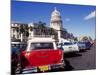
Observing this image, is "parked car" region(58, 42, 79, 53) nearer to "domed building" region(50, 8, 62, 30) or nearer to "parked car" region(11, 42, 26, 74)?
"domed building" region(50, 8, 62, 30)

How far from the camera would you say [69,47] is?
4.03 metres

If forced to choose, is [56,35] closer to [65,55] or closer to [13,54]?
[65,55]

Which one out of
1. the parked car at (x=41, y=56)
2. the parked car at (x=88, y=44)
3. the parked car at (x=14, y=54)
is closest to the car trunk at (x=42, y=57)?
the parked car at (x=41, y=56)

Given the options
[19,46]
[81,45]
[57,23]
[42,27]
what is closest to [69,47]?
[81,45]

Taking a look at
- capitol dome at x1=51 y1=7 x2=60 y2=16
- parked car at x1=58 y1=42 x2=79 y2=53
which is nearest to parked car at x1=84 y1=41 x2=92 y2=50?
parked car at x1=58 y1=42 x2=79 y2=53

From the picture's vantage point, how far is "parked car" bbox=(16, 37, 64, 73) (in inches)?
149

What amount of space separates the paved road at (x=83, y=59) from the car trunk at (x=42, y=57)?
0.59ft

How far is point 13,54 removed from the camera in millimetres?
3674

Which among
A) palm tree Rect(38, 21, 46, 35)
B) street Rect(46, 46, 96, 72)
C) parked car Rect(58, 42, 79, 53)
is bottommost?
street Rect(46, 46, 96, 72)

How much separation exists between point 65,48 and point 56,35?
0.91 ft

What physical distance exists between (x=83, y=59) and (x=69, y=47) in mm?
359

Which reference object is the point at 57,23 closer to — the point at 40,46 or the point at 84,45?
the point at 40,46

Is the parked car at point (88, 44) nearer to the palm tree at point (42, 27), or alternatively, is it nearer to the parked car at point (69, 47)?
the parked car at point (69, 47)

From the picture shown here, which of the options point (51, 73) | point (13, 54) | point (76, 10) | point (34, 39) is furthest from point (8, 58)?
point (76, 10)
